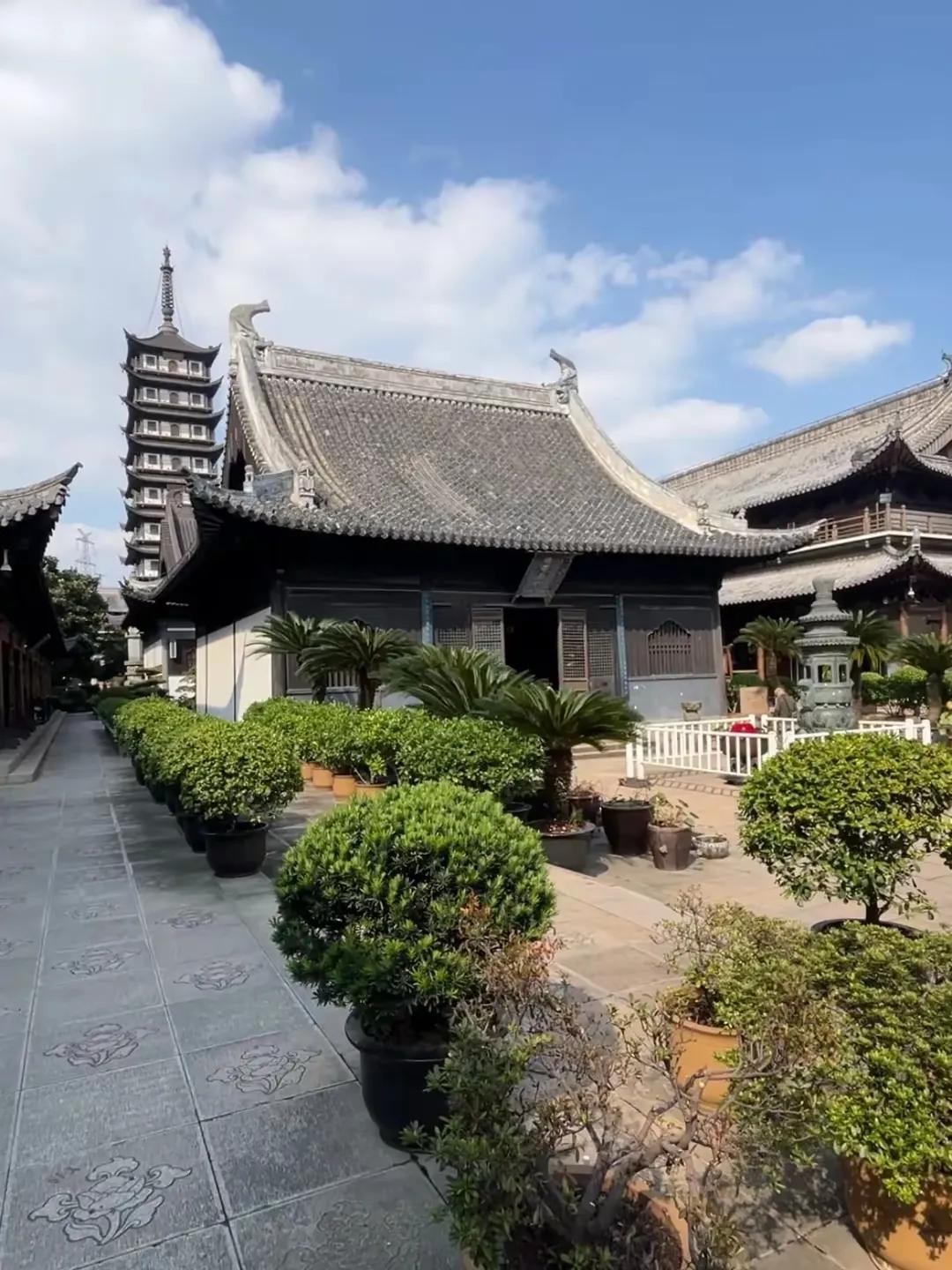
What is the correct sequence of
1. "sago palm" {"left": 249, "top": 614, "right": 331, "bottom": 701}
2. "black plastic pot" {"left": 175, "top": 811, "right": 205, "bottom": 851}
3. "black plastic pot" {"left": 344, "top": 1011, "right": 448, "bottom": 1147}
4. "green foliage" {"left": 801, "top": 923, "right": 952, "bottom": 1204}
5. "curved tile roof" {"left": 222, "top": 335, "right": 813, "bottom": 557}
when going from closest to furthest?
"green foliage" {"left": 801, "top": 923, "right": 952, "bottom": 1204}, "black plastic pot" {"left": 344, "top": 1011, "right": 448, "bottom": 1147}, "black plastic pot" {"left": 175, "top": 811, "right": 205, "bottom": 851}, "sago palm" {"left": 249, "top": 614, "right": 331, "bottom": 701}, "curved tile roof" {"left": 222, "top": 335, "right": 813, "bottom": 557}

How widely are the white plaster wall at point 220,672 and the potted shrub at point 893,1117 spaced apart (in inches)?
568

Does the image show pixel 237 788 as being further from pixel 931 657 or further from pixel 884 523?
pixel 884 523

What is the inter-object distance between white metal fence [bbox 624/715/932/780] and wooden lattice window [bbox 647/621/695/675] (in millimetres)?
4197

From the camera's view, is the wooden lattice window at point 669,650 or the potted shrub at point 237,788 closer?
the potted shrub at point 237,788

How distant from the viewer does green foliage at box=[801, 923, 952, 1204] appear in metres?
1.81

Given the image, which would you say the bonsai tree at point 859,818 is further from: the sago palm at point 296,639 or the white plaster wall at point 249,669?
the white plaster wall at point 249,669

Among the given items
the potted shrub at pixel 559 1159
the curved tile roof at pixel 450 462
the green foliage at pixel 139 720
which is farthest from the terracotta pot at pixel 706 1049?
the curved tile roof at pixel 450 462

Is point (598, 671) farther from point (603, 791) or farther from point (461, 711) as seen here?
point (461, 711)

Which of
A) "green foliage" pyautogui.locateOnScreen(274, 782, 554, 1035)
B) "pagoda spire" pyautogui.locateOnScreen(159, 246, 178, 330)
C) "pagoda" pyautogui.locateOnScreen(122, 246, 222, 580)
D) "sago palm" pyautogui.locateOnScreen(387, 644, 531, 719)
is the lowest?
"green foliage" pyautogui.locateOnScreen(274, 782, 554, 1035)

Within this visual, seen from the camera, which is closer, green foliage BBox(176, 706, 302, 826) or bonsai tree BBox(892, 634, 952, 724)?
green foliage BBox(176, 706, 302, 826)

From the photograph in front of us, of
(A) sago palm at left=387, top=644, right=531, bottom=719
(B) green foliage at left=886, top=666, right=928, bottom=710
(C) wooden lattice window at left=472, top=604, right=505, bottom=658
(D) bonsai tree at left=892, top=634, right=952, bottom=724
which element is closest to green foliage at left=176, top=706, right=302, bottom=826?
(A) sago palm at left=387, top=644, right=531, bottom=719

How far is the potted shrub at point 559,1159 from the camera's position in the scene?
1.58 metres

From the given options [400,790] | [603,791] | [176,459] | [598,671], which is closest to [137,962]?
[400,790]

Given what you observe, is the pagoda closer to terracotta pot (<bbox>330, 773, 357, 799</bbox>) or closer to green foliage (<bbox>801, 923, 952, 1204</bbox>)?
terracotta pot (<bbox>330, 773, 357, 799</bbox>)
